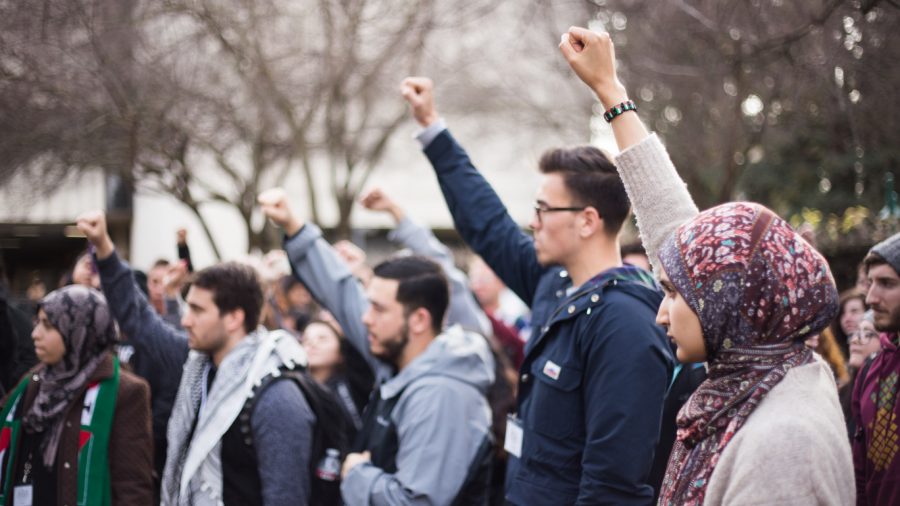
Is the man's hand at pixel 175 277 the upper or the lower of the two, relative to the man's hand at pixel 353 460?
upper

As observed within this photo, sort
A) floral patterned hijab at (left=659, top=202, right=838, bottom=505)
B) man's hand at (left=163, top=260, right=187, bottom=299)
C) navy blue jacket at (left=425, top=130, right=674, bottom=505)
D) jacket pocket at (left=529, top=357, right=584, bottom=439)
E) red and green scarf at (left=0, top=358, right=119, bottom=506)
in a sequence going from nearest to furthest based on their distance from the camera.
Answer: floral patterned hijab at (left=659, top=202, right=838, bottom=505) < navy blue jacket at (left=425, top=130, right=674, bottom=505) < jacket pocket at (left=529, top=357, right=584, bottom=439) < red and green scarf at (left=0, top=358, right=119, bottom=506) < man's hand at (left=163, top=260, right=187, bottom=299)

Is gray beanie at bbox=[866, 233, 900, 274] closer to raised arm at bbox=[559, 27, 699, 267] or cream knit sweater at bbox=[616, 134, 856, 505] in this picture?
raised arm at bbox=[559, 27, 699, 267]

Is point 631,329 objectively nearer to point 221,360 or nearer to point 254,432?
point 254,432

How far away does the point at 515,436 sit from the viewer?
11.4 feet

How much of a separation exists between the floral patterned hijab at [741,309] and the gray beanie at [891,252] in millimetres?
1815

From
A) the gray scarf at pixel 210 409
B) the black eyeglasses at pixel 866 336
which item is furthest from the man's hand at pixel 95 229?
the black eyeglasses at pixel 866 336

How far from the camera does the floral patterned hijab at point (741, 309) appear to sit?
2.19 m

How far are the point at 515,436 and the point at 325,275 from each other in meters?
1.50

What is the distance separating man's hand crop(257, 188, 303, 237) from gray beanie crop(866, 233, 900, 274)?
2594 millimetres

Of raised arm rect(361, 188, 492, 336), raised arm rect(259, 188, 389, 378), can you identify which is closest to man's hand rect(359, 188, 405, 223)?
raised arm rect(361, 188, 492, 336)

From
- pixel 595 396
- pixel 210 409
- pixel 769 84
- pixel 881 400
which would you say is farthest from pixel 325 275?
pixel 769 84

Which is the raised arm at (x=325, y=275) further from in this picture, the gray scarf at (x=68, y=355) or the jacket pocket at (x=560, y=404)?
the jacket pocket at (x=560, y=404)

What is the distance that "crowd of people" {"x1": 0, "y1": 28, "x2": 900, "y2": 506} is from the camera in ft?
7.25

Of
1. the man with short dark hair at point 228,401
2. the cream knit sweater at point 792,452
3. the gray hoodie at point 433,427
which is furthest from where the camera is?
the man with short dark hair at point 228,401
